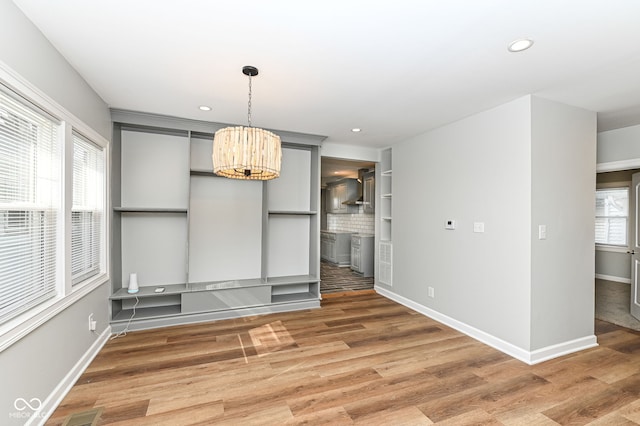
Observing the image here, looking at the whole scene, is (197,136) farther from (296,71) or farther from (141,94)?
(296,71)

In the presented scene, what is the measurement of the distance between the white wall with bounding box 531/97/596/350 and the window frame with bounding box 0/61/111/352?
392cm

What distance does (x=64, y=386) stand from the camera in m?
2.21

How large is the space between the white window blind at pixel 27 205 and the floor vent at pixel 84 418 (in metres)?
0.79

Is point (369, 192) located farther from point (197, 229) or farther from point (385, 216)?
point (197, 229)

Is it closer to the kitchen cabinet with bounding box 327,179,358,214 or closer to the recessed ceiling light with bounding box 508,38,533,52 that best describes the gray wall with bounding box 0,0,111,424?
the recessed ceiling light with bounding box 508,38,533,52

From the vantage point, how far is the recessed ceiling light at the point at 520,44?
1967mm

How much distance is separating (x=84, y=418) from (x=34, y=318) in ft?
2.46

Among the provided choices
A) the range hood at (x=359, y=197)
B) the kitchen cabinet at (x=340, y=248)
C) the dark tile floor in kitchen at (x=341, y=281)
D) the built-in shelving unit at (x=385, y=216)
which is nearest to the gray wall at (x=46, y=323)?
the dark tile floor in kitchen at (x=341, y=281)

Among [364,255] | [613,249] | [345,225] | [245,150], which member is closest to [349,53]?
[245,150]

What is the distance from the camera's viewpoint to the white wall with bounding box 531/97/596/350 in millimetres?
2865

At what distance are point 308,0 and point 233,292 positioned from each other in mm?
3346

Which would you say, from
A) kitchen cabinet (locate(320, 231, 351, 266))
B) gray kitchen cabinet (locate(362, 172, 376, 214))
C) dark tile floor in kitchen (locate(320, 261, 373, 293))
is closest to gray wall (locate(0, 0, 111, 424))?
dark tile floor in kitchen (locate(320, 261, 373, 293))

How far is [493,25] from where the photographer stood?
5.99 feet

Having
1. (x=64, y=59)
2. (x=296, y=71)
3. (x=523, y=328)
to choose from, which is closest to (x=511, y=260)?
(x=523, y=328)
